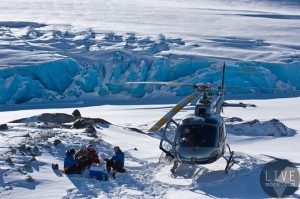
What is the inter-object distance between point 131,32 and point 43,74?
8.07 metres

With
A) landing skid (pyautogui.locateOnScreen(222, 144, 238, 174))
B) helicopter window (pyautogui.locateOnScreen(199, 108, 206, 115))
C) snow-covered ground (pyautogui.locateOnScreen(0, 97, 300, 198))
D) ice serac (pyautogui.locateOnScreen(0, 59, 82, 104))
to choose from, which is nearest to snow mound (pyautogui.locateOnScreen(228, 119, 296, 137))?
snow-covered ground (pyautogui.locateOnScreen(0, 97, 300, 198))

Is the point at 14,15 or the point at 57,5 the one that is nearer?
the point at 14,15

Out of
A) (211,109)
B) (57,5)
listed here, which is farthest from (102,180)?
(57,5)

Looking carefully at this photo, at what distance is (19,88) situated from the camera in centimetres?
2306

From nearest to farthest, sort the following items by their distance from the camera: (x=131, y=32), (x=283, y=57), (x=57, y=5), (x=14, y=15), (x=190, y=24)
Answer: (x=283, y=57) < (x=131, y=32) < (x=190, y=24) < (x=14, y=15) < (x=57, y=5)

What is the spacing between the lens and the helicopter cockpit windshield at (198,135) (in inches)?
364

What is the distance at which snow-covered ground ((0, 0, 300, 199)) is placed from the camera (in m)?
8.68

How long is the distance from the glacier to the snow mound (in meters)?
7.41

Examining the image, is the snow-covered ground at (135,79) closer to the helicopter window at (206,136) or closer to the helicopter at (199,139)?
the helicopter at (199,139)

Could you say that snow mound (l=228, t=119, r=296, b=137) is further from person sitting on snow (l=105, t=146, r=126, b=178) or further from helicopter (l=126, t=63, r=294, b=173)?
person sitting on snow (l=105, t=146, r=126, b=178)

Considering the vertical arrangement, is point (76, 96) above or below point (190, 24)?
below

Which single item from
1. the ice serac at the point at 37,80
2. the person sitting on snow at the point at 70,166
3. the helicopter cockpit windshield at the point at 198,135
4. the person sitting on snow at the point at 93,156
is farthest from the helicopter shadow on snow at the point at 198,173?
the ice serac at the point at 37,80

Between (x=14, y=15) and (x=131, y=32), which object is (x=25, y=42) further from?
(x=14, y=15)

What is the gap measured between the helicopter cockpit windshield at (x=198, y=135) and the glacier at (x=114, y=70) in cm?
1383
